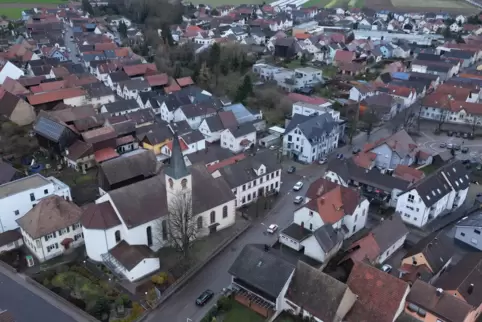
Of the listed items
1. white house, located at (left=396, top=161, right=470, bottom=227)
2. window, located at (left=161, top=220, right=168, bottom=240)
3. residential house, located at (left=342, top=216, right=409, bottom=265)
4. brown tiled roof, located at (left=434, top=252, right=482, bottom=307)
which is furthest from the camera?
white house, located at (left=396, top=161, right=470, bottom=227)

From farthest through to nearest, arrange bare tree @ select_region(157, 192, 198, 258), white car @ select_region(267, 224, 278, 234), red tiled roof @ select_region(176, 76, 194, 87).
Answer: red tiled roof @ select_region(176, 76, 194, 87) < white car @ select_region(267, 224, 278, 234) < bare tree @ select_region(157, 192, 198, 258)

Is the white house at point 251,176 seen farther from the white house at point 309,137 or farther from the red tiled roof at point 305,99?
the red tiled roof at point 305,99

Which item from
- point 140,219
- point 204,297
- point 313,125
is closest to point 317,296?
point 204,297

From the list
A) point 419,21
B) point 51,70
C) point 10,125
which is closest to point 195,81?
point 51,70

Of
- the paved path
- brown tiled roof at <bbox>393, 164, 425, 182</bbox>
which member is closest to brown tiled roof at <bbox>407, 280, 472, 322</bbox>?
brown tiled roof at <bbox>393, 164, 425, 182</bbox>

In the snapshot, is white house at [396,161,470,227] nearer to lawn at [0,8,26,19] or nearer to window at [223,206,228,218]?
window at [223,206,228,218]

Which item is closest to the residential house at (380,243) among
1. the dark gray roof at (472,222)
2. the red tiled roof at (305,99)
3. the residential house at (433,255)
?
the residential house at (433,255)

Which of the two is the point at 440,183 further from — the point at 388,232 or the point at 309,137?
the point at 309,137
